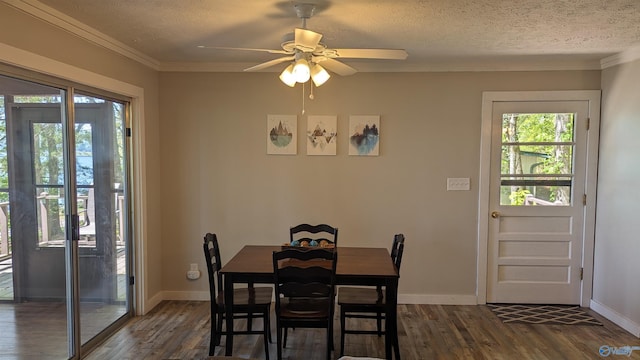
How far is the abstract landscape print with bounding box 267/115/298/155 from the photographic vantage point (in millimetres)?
4145

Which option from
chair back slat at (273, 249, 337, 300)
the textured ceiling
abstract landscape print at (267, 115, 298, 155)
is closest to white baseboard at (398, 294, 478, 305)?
chair back slat at (273, 249, 337, 300)

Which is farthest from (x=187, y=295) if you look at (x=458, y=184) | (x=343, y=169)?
(x=458, y=184)

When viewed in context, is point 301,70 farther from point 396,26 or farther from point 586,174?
point 586,174

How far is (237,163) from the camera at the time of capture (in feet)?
13.8

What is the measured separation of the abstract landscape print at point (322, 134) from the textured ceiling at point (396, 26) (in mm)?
773

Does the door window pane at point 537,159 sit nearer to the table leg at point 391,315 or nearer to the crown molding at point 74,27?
the table leg at point 391,315

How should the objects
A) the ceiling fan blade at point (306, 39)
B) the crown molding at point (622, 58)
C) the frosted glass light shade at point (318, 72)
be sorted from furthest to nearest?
the crown molding at point (622, 58)
the frosted glass light shade at point (318, 72)
the ceiling fan blade at point (306, 39)

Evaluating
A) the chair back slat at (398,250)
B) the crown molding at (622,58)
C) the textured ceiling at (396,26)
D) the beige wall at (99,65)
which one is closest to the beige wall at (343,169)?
the beige wall at (99,65)

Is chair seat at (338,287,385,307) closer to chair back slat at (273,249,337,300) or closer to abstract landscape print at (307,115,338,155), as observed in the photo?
chair back slat at (273,249,337,300)

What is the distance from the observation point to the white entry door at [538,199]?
4039mm

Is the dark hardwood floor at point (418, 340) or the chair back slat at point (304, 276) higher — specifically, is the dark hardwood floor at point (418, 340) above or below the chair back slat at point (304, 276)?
below

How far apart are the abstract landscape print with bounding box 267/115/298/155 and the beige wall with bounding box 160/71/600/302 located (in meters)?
0.06

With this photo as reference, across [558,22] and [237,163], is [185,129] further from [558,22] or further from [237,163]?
[558,22]

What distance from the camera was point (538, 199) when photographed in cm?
409
